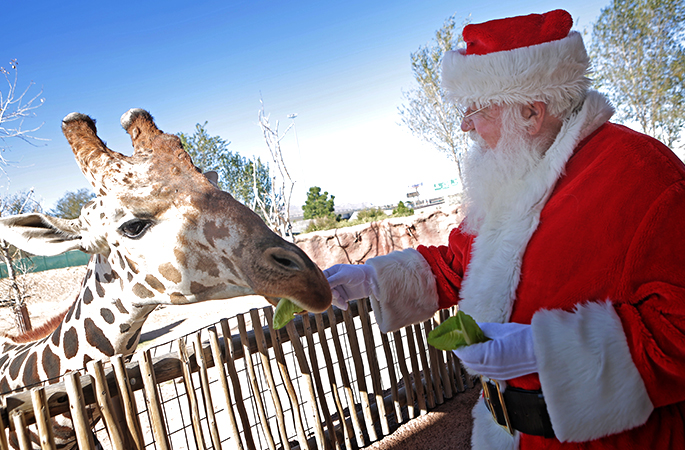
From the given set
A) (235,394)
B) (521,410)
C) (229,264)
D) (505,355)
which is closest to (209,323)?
(235,394)

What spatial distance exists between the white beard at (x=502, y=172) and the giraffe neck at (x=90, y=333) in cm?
167

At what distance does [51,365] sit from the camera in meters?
2.19

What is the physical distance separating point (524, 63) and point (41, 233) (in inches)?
86.6

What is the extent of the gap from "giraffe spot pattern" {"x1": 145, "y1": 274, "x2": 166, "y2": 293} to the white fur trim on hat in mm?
1633

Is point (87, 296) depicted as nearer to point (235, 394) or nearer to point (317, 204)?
point (235, 394)

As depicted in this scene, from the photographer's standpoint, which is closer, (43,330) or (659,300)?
(659,300)

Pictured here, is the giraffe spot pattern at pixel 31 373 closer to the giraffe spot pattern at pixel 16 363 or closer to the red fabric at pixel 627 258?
the giraffe spot pattern at pixel 16 363

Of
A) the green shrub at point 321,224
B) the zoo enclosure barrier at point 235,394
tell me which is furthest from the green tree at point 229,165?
the zoo enclosure barrier at point 235,394

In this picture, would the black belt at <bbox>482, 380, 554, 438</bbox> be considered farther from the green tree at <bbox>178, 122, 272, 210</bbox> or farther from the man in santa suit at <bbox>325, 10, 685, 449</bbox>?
the green tree at <bbox>178, 122, 272, 210</bbox>

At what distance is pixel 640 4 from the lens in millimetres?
14719

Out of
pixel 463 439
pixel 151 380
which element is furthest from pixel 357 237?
pixel 151 380

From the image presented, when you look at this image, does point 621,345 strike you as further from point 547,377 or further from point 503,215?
point 503,215

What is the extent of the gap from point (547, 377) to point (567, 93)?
0.99m

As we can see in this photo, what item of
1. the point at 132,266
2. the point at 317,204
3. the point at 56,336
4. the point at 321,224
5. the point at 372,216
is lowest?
the point at 56,336
